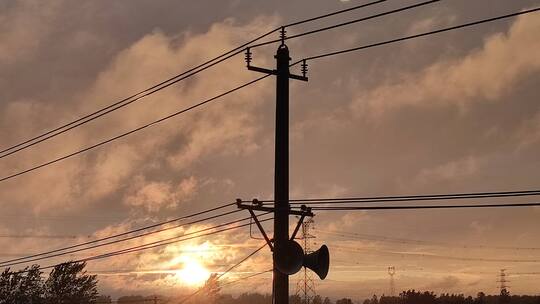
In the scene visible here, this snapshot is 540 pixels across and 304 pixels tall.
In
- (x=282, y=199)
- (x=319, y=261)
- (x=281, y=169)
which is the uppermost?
(x=281, y=169)

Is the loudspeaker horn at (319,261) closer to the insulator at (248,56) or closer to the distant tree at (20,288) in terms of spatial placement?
the insulator at (248,56)

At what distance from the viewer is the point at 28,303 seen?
95625mm

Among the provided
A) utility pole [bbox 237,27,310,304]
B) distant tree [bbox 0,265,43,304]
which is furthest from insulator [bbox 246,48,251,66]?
distant tree [bbox 0,265,43,304]

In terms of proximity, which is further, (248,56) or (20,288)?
(20,288)

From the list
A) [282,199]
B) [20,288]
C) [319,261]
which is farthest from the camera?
[20,288]

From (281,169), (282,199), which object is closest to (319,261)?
(282,199)

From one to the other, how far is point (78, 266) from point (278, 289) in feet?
269

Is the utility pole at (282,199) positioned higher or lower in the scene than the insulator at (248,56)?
lower

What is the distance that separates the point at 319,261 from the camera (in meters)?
22.1

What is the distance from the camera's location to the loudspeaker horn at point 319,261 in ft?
72.0

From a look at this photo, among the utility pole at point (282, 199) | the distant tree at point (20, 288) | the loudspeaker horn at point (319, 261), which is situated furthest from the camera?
the distant tree at point (20, 288)

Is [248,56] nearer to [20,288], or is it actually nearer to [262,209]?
[262,209]

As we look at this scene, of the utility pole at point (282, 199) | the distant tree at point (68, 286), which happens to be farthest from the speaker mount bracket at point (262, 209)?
the distant tree at point (68, 286)

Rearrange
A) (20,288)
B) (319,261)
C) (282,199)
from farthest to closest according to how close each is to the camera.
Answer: (20,288) < (319,261) < (282,199)
